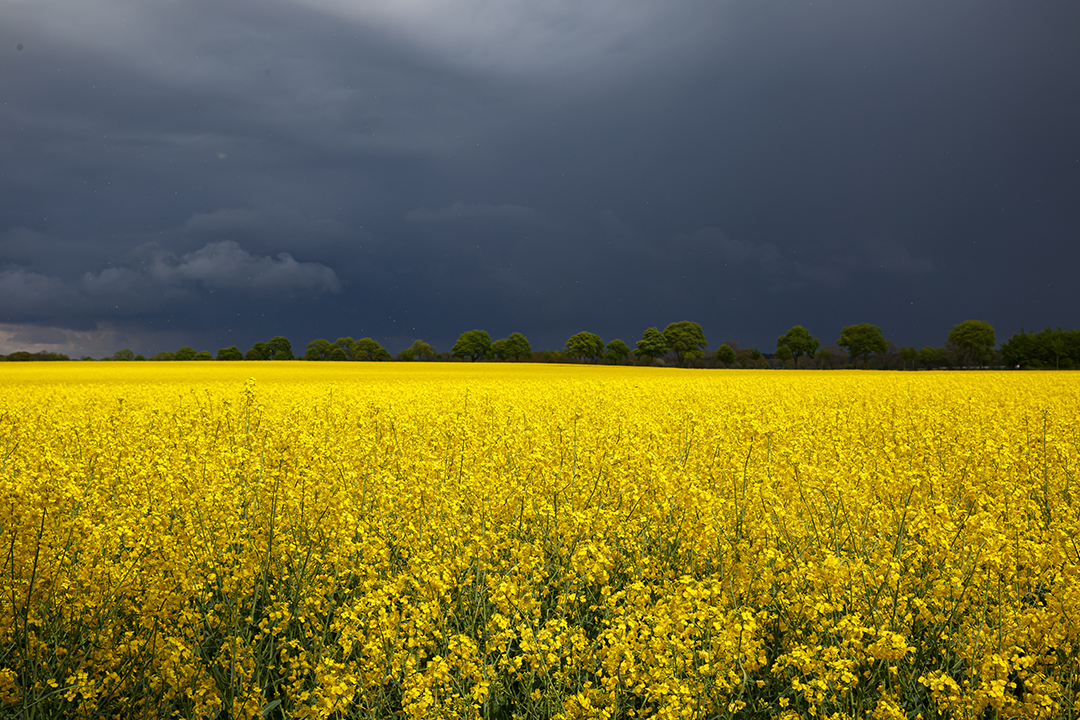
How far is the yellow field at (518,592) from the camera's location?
301 cm

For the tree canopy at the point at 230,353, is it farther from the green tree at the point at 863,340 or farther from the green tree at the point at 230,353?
the green tree at the point at 863,340

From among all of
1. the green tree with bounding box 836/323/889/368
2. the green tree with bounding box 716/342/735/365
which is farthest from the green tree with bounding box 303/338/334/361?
the green tree with bounding box 836/323/889/368

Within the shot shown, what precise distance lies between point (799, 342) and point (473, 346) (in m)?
53.3

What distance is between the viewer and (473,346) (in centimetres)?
9369

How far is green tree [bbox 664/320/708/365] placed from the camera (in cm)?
9269

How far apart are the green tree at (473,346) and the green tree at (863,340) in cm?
5966

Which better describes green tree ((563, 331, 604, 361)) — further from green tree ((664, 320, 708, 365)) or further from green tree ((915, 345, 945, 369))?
green tree ((915, 345, 945, 369))

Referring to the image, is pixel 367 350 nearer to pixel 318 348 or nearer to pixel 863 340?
pixel 318 348

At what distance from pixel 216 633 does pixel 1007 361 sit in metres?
103

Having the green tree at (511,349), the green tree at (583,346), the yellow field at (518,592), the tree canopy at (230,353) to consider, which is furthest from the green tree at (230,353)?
the yellow field at (518,592)

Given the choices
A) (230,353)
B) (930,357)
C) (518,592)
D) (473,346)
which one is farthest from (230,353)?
(930,357)

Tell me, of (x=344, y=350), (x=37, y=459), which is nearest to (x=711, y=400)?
(x=37, y=459)

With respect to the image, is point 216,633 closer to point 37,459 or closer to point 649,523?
point 649,523

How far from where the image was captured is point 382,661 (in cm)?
318
